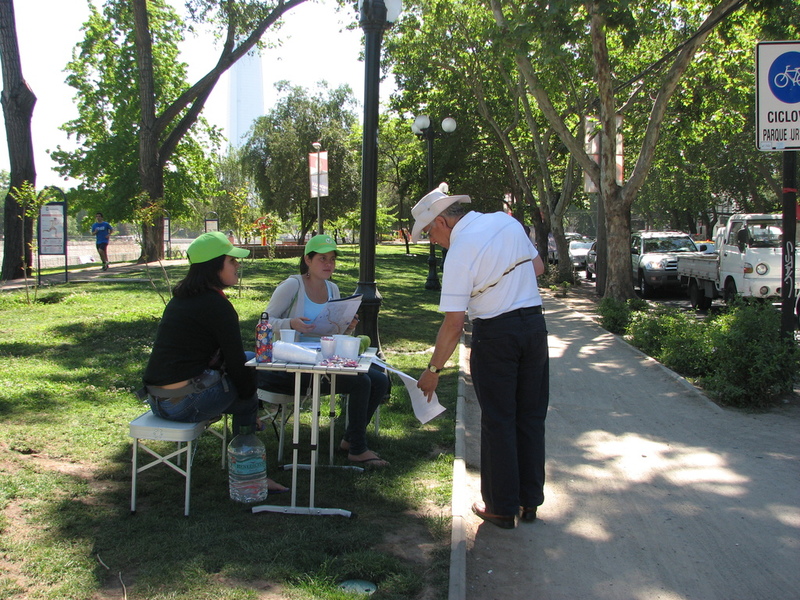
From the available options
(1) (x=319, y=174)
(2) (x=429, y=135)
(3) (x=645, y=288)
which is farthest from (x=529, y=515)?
(3) (x=645, y=288)

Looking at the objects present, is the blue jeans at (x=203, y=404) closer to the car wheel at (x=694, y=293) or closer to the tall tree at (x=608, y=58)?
the tall tree at (x=608, y=58)

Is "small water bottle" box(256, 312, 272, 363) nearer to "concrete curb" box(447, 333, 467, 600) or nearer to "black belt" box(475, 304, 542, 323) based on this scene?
"black belt" box(475, 304, 542, 323)

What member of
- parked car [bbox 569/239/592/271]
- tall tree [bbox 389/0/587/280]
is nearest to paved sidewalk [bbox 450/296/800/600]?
tall tree [bbox 389/0/587/280]

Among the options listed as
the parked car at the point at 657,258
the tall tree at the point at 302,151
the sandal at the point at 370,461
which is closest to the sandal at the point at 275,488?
the sandal at the point at 370,461

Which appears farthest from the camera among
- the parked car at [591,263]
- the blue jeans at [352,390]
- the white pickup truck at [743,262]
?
the parked car at [591,263]

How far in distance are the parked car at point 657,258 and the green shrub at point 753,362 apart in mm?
12480

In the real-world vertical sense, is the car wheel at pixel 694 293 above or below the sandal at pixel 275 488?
above

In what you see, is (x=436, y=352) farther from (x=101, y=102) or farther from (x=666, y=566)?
(x=101, y=102)

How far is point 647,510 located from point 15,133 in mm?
17756

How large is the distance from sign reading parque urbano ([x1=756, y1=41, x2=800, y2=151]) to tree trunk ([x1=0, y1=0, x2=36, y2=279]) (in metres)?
15.5

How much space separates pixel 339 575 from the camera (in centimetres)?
345

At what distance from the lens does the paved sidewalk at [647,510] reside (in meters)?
3.61

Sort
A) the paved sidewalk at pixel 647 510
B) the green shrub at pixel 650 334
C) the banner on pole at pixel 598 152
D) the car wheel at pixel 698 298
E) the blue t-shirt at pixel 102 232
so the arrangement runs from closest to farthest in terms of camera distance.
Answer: the paved sidewalk at pixel 647 510 → the green shrub at pixel 650 334 → the banner on pole at pixel 598 152 → the car wheel at pixel 698 298 → the blue t-shirt at pixel 102 232

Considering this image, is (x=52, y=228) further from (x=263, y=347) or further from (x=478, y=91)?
(x=478, y=91)
